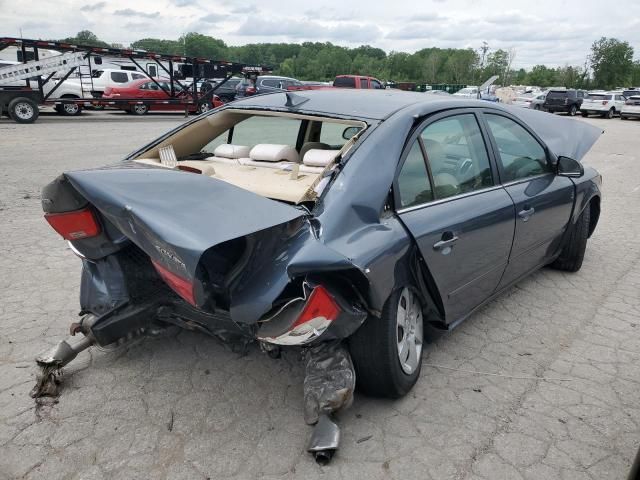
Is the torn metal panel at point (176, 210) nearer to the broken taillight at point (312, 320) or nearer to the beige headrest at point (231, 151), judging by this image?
the broken taillight at point (312, 320)

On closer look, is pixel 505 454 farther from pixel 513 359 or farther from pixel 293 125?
pixel 293 125

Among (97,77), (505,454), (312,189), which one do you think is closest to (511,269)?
(505,454)

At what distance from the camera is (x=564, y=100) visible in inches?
1227

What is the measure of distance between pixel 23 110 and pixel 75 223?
16968mm

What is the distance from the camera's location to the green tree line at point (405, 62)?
66.9 metres

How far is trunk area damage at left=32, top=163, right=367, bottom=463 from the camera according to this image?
2.02 metres

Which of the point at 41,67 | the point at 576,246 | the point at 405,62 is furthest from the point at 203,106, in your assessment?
the point at 405,62

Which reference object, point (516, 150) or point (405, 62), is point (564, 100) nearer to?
point (516, 150)

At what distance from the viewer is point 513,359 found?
10.6 ft

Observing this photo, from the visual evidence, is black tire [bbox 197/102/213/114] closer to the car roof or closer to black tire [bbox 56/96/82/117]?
black tire [bbox 56/96/82/117]

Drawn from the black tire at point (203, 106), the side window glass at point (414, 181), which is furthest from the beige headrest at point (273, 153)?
the black tire at point (203, 106)

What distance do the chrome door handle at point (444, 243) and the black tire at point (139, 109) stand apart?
68.6ft

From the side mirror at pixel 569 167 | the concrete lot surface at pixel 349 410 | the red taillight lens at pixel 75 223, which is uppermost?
the side mirror at pixel 569 167

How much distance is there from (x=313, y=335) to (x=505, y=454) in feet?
3.55
